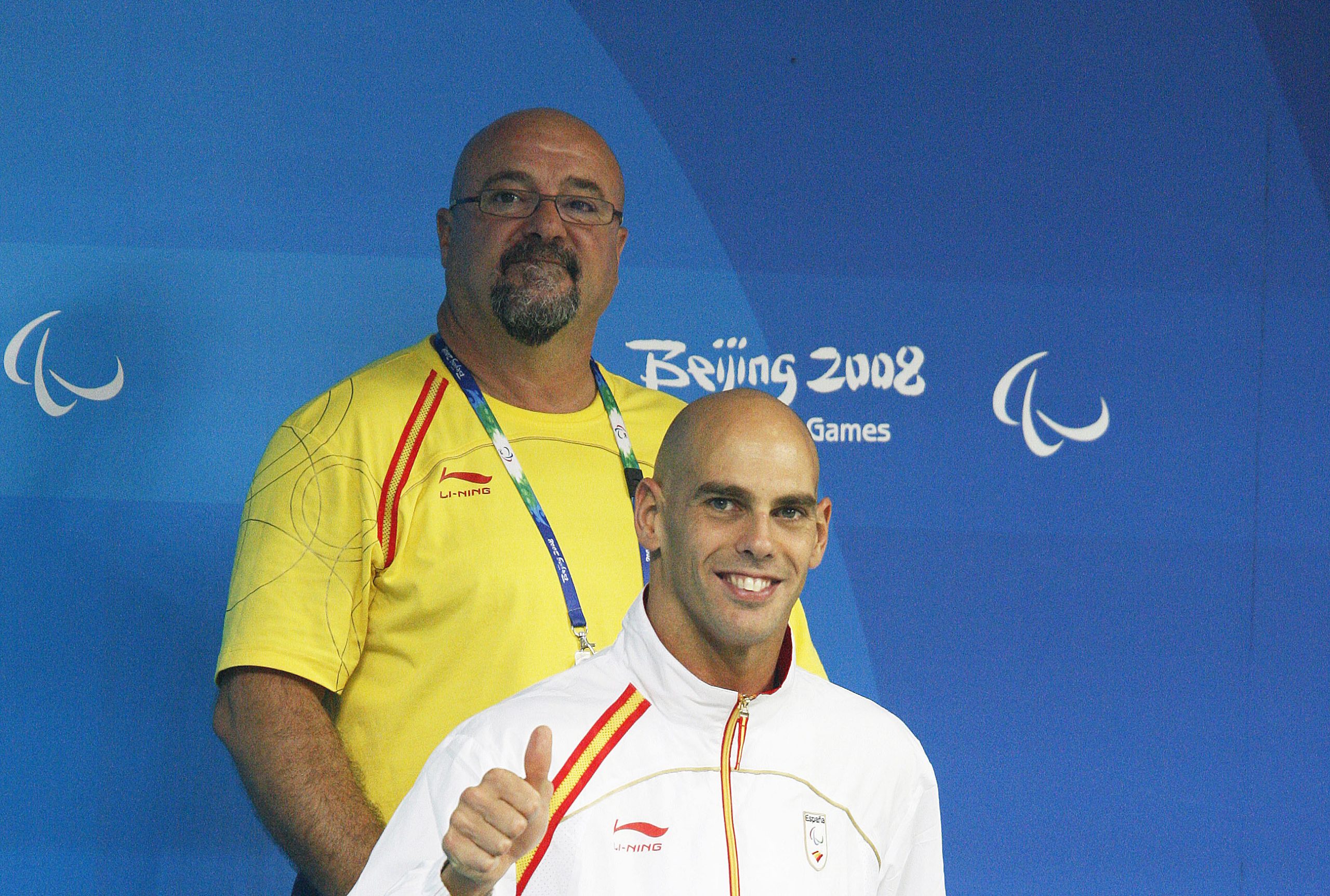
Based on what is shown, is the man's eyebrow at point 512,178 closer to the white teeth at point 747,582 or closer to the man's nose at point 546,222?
the man's nose at point 546,222

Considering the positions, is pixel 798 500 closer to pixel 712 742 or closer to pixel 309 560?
pixel 712 742

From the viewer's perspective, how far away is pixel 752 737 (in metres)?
1.48

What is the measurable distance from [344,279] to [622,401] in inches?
29.7

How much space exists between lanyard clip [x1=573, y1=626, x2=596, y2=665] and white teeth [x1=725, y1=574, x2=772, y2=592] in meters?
0.41

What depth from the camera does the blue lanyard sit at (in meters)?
1.82

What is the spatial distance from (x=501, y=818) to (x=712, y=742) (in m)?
0.39

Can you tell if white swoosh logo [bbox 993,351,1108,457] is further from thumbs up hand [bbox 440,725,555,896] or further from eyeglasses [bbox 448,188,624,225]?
thumbs up hand [bbox 440,725,555,896]

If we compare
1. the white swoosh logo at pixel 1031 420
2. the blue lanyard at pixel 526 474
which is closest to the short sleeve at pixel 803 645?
the blue lanyard at pixel 526 474

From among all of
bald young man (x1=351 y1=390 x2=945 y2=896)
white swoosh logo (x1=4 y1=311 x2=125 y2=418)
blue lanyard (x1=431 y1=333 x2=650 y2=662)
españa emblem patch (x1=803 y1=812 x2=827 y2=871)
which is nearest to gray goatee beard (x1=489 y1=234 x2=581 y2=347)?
blue lanyard (x1=431 y1=333 x2=650 y2=662)

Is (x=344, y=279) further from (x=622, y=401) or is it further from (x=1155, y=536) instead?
(x=1155, y=536)

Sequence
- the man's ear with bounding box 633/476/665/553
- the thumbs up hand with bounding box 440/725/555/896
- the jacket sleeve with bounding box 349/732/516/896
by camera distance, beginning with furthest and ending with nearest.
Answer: the man's ear with bounding box 633/476/665/553
the jacket sleeve with bounding box 349/732/516/896
the thumbs up hand with bounding box 440/725/555/896

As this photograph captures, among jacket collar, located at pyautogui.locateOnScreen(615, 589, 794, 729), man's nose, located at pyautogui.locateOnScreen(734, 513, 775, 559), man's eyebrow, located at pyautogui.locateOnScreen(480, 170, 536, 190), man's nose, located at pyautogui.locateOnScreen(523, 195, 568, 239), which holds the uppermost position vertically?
man's eyebrow, located at pyautogui.locateOnScreen(480, 170, 536, 190)

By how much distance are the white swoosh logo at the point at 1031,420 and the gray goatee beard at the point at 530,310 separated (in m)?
1.13

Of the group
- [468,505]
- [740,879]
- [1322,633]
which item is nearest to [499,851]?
[740,879]
